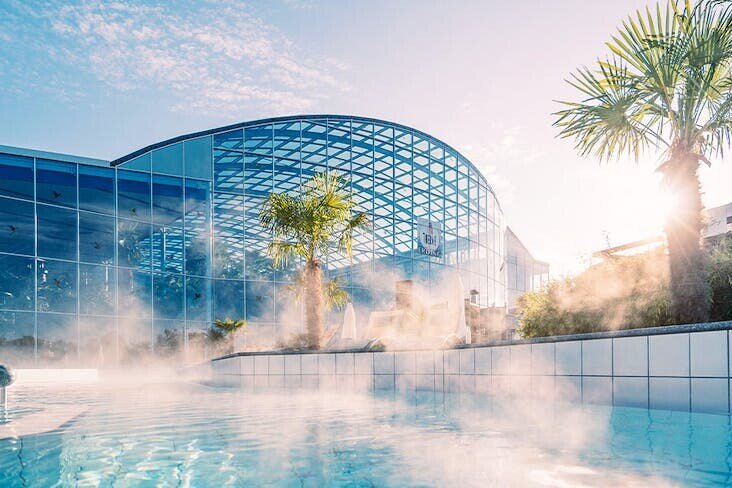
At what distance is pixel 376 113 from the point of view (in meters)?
29.0

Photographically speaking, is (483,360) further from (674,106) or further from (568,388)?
(674,106)

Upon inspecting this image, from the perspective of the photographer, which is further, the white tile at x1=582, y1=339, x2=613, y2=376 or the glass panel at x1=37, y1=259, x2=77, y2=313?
the glass panel at x1=37, y1=259, x2=77, y2=313

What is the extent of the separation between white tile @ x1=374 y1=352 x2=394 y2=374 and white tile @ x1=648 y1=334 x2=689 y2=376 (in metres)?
4.89

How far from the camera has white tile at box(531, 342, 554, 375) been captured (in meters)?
6.52

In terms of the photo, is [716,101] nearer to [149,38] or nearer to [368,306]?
[149,38]

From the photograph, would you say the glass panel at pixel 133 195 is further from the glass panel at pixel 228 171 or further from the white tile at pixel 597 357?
the white tile at pixel 597 357

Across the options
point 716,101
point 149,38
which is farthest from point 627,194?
point 149,38

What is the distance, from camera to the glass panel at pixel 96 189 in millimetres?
20703

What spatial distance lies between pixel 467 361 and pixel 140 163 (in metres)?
18.4

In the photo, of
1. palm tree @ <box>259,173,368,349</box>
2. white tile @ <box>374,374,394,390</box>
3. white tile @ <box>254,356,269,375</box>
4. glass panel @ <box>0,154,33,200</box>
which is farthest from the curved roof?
white tile @ <box>374,374,394,390</box>

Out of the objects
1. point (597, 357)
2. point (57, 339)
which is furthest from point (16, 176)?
point (597, 357)

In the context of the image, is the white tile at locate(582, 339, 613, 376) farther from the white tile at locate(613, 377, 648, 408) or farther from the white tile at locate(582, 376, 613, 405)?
the white tile at locate(613, 377, 648, 408)

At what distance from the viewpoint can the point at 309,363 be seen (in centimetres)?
1149

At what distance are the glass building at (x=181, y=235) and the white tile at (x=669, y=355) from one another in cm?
1520
